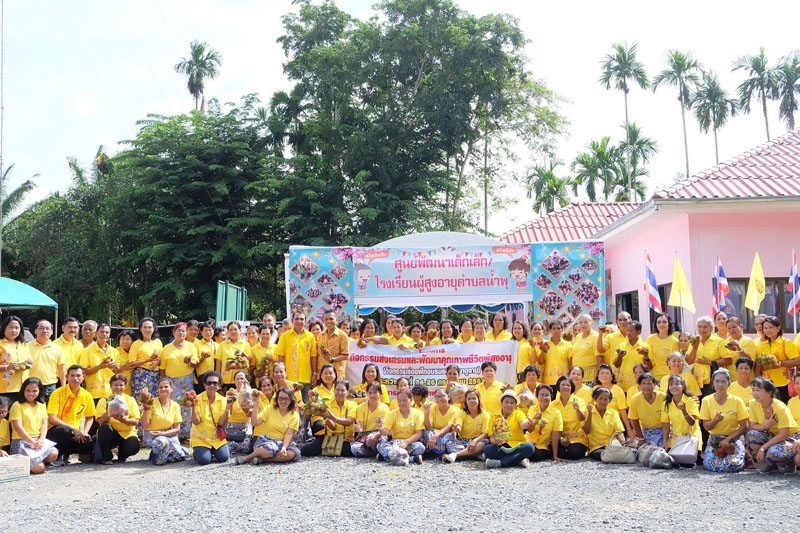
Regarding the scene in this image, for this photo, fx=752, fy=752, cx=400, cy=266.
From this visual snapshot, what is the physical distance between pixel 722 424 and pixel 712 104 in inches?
1445

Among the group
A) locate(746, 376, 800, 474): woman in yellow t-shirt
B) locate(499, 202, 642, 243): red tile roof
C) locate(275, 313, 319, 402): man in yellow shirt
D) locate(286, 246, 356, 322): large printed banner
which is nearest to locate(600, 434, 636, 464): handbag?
locate(746, 376, 800, 474): woman in yellow t-shirt

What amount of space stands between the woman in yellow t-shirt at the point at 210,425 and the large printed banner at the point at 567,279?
6.01 metres

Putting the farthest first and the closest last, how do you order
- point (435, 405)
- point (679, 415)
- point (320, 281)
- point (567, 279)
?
point (320, 281) < point (567, 279) < point (435, 405) < point (679, 415)

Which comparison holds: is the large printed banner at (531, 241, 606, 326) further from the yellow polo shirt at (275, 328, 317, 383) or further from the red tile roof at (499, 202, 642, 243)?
the red tile roof at (499, 202, 642, 243)

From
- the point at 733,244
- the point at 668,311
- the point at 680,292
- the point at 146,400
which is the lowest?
the point at 146,400

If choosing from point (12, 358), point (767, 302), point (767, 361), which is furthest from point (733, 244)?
point (12, 358)

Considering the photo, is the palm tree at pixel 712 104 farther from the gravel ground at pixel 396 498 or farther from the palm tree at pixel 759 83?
the gravel ground at pixel 396 498

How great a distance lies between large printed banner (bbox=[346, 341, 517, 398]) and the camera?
31.8 ft

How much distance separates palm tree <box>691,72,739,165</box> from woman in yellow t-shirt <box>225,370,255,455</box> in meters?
37.6

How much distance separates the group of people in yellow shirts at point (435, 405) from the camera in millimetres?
7789

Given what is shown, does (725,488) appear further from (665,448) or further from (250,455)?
(250,455)

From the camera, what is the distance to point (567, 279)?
12.5 meters

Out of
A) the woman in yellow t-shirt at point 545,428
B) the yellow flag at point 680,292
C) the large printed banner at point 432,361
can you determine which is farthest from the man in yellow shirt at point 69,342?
the yellow flag at point 680,292

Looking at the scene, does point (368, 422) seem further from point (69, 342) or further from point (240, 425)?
point (69, 342)
